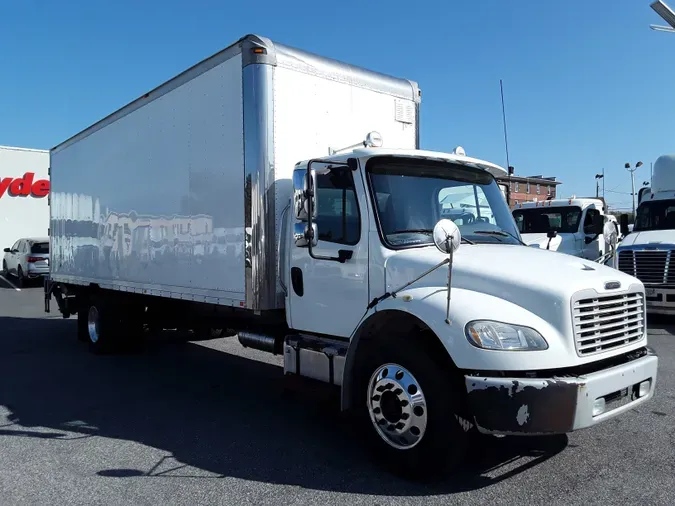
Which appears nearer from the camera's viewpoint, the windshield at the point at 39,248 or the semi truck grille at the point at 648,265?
the semi truck grille at the point at 648,265

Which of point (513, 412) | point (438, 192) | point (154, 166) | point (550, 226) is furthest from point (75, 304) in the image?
point (550, 226)

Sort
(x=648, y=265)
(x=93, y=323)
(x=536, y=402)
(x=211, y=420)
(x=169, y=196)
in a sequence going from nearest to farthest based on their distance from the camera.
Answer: (x=536, y=402) < (x=211, y=420) < (x=169, y=196) < (x=93, y=323) < (x=648, y=265)

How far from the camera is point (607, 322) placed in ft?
13.3

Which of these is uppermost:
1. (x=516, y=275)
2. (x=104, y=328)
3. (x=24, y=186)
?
(x=24, y=186)

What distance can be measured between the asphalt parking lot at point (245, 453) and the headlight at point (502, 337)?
1.01 metres

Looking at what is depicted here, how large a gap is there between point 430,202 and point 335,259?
0.92 m

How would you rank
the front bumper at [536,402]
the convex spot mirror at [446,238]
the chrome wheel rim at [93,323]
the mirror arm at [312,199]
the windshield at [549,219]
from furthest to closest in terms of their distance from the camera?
1. the windshield at [549,219]
2. the chrome wheel rim at [93,323]
3. the mirror arm at [312,199]
4. the convex spot mirror at [446,238]
5. the front bumper at [536,402]

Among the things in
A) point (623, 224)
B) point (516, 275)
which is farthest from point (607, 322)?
point (623, 224)

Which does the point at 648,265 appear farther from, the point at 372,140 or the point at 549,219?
the point at 372,140

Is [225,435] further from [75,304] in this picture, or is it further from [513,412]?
[75,304]

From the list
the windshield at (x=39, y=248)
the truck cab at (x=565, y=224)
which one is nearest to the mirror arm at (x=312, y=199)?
the truck cab at (x=565, y=224)

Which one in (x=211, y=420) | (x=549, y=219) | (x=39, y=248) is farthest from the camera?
(x=39, y=248)

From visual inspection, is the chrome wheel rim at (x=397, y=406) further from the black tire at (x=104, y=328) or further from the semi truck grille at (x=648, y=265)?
the semi truck grille at (x=648, y=265)

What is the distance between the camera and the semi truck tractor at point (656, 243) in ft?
34.3
